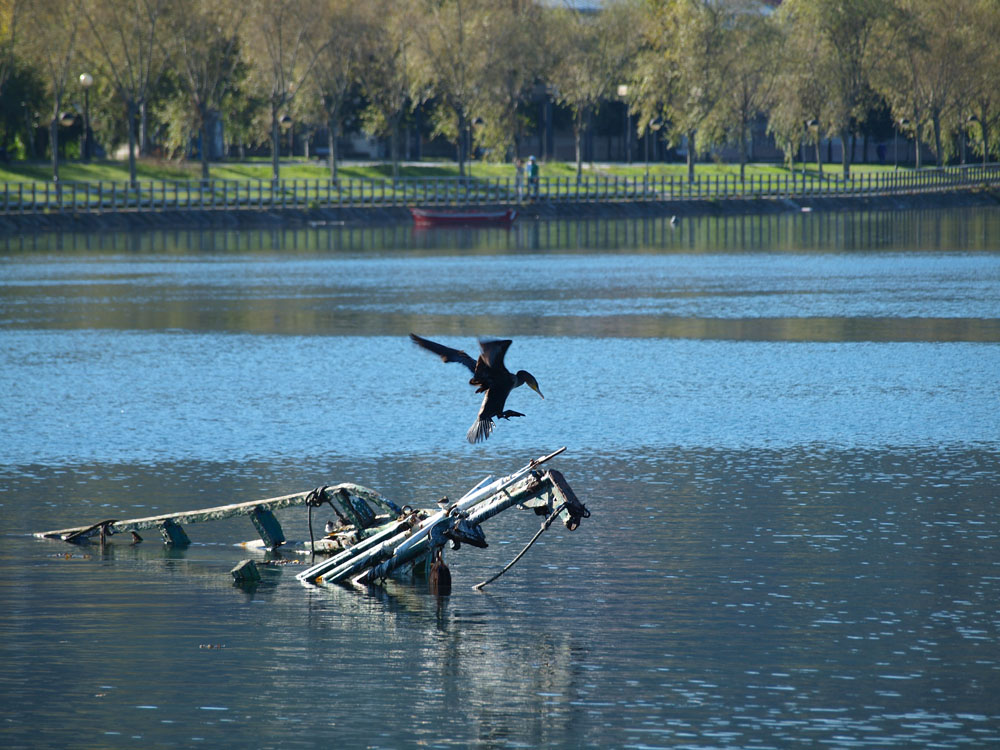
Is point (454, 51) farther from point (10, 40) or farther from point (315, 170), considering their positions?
point (10, 40)

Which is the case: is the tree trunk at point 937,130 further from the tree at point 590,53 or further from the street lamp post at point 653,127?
the tree at point 590,53

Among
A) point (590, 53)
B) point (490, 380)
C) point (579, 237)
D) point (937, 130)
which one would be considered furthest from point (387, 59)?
point (490, 380)

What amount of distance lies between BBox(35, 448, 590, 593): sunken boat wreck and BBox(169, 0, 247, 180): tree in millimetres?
58740

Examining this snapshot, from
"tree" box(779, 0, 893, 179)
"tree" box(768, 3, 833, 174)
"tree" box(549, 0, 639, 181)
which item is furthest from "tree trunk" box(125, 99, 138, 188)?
"tree" box(779, 0, 893, 179)

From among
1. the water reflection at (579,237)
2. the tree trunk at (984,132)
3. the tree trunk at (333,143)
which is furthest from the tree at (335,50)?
the tree trunk at (984,132)

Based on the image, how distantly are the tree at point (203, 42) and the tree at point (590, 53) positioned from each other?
18129 millimetres

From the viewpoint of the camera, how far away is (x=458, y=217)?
237 ft

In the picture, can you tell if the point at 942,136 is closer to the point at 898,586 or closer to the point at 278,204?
the point at 278,204

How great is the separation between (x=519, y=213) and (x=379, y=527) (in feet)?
206

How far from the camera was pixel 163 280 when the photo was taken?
4481 centimetres

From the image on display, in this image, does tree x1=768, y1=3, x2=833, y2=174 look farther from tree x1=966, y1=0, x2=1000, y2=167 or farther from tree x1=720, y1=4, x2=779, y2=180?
tree x1=966, y1=0, x2=1000, y2=167

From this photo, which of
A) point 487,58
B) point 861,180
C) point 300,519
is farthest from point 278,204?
point 300,519

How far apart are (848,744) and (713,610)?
2675 millimetres

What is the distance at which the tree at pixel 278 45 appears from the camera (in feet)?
237
